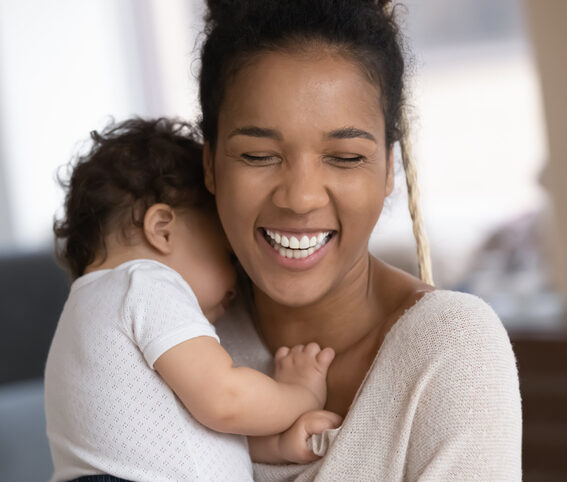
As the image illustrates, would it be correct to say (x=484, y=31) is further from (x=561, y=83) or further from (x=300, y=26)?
(x=300, y=26)

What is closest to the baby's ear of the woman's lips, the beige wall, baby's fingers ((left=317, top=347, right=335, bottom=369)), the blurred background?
the woman's lips

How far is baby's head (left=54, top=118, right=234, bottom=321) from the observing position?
1430 mm

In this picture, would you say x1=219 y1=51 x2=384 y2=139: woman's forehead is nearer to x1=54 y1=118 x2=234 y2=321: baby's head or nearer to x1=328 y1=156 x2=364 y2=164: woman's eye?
x1=328 y1=156 x2=364 y2=164: woman's eye

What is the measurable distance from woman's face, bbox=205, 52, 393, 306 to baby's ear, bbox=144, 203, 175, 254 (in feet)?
0.48

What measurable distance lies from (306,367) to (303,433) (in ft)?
0.47

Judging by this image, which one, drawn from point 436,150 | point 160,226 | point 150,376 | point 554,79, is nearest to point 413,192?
point 160,226

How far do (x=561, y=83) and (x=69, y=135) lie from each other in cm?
348

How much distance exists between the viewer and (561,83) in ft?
12.1

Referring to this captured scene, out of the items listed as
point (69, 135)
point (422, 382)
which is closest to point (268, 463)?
point (422, 382)

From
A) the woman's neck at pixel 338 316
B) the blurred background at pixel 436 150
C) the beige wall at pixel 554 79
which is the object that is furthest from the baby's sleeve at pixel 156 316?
the beige wall at pixel 554 79

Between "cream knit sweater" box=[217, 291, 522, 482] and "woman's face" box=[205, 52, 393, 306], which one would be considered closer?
"cream knit sweater" box=[217, 291, 522, 482]

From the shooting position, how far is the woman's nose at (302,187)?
1.20 m

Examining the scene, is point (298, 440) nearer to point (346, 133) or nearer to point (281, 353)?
point (281, 353)

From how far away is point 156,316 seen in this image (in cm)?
124
